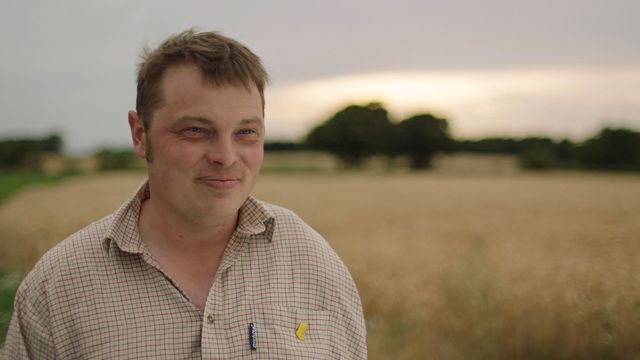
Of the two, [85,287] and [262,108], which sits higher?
[262,108]

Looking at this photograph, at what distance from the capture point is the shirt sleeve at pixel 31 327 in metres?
1.84

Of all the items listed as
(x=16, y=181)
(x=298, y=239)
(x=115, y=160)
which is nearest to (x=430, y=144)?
(x=115, y=160)

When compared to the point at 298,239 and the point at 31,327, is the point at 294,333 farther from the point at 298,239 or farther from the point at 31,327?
the point at 31,327

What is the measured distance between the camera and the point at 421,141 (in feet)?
258

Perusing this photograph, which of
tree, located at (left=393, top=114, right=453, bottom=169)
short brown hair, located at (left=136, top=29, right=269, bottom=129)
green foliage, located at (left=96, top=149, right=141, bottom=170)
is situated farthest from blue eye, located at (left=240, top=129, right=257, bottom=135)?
green foliage, located at (left=96, top=149, right=141, bottom=170)

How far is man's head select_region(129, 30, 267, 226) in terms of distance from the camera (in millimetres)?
1893

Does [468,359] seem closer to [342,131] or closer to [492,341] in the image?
[492,341]

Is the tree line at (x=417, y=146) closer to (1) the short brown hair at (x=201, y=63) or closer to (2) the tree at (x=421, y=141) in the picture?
(2) the tree at (x=421, y=141)

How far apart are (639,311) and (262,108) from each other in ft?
16.9

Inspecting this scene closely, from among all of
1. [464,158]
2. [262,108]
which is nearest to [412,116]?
[464,158]

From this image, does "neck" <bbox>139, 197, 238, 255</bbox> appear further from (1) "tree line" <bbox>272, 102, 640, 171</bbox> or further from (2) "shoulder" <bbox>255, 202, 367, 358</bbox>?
(1) "tree line" <bbox>272, 102, 640, 171</bbox>

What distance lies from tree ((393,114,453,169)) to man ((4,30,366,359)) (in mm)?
77137

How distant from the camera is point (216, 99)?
6.23 ft

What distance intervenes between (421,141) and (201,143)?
7812 cm
